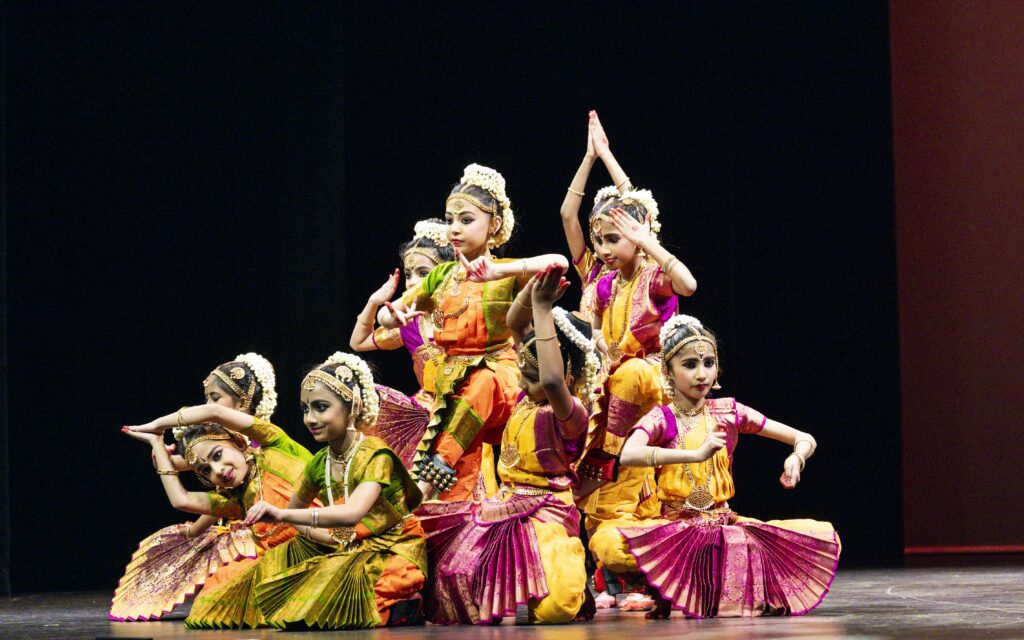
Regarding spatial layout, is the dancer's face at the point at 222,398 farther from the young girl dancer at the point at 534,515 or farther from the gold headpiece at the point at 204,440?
the young girl dancer at the point at 534,515

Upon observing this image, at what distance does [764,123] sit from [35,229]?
3.34 m

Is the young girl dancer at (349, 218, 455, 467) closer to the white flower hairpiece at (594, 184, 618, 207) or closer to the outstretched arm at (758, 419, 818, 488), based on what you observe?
the white flower hairpiece at (594, 184, 618, 207)

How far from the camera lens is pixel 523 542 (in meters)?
3.59

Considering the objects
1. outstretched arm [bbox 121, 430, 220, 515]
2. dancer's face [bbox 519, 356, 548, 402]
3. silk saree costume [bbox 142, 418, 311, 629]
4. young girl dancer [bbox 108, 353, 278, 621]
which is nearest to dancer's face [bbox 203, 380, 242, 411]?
young girl dancer [bbox 108, 353, 278, 621]

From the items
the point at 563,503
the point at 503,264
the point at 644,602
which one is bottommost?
the point at 644,602

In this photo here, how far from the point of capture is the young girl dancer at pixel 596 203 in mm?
4758

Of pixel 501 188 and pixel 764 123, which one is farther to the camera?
pixel 764 123

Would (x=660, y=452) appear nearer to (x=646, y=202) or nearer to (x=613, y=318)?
(x=613, y=318)

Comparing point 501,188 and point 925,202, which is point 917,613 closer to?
point 501,188

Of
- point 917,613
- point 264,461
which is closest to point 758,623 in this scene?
point 917,613

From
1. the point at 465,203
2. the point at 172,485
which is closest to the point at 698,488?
the point at 465,203

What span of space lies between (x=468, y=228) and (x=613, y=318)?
63 centimetres

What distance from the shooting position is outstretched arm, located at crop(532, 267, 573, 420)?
353 cm

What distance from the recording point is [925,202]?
6680 mm
